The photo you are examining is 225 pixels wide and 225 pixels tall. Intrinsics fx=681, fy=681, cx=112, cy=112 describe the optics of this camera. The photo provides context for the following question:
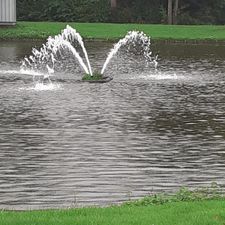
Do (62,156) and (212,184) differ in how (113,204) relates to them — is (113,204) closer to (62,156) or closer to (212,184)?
(212,184)


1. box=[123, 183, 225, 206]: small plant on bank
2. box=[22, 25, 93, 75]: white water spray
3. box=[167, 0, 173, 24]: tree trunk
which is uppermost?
box=[167, 0, 173, 24]: tree trunk

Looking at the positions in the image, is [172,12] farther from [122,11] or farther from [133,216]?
[133,216]

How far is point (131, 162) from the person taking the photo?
13.1 metres

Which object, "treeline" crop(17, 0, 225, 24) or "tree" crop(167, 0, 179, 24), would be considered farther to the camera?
"treeline" crop(17, 0, 225, 24)

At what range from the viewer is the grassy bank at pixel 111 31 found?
46.1 meters

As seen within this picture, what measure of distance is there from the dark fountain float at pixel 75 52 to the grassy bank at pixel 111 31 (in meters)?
0.77

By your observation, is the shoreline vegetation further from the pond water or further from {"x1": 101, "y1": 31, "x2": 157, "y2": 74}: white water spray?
{"x1": 101, "y1": 31, "x2": 157, "y2": 74}: white water spray

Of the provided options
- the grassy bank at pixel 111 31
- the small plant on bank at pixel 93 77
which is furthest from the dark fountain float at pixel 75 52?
the grassy bank at pixel 111 31

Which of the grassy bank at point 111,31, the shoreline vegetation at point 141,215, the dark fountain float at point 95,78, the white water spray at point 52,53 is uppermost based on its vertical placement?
the grassy bank at point 111,31

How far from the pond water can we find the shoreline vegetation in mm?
1524

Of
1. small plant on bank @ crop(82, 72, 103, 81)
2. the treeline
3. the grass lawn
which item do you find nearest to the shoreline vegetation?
the grass lawn

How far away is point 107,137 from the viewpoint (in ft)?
50.8

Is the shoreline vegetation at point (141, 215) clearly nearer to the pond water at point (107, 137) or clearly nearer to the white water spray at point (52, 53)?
the pond water at point (107, 137)

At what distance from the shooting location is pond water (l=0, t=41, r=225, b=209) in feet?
37.3
